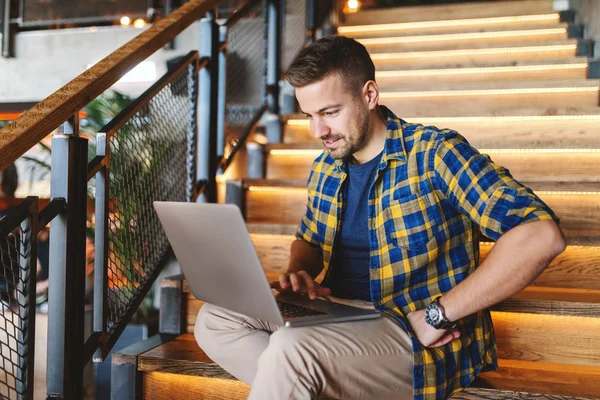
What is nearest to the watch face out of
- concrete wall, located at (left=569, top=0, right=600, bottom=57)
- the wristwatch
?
the wristwatch

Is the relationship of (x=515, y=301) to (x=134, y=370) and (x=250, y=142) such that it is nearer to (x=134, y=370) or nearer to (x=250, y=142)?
(x=134, y=370)

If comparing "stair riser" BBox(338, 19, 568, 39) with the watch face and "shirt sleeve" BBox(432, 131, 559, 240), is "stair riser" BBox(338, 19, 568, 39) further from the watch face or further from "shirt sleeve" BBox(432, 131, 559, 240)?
the watch face

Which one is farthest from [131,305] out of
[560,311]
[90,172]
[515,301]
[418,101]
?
[418,101]

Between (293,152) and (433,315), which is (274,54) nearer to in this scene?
(293,152)

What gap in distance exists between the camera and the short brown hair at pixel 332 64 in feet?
4.79

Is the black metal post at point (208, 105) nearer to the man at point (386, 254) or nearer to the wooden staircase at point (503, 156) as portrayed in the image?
the wooden staircase at point (503, 156)

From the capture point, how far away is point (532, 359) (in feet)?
5.71

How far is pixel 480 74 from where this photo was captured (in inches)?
131

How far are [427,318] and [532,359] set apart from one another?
2.17 ft

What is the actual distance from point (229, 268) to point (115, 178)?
0.79 m

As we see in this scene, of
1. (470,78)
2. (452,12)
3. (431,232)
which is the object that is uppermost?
(452,12)

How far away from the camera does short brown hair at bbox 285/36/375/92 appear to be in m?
1.46

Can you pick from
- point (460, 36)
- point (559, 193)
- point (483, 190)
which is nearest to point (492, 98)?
point (559, 193)

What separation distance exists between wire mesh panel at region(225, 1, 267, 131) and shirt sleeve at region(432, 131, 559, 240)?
5.13 ft
